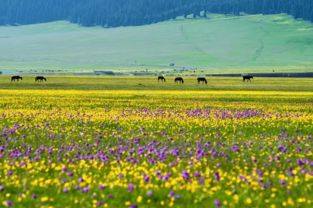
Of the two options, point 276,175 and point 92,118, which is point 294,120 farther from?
point 276,175

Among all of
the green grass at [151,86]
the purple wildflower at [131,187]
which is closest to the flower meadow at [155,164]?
the purple wildflower at [131,187]

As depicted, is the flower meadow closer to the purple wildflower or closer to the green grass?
the purple wildflower

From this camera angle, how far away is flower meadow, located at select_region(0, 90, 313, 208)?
9.82m

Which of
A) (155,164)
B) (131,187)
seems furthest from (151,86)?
(131,187)

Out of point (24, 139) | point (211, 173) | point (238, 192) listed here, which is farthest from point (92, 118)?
point (238, 192)

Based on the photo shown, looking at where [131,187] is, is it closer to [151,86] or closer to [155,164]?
[155,164]

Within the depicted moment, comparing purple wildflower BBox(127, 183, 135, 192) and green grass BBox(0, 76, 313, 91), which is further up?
purple wildflower BBox(127, 183, 135, 192)

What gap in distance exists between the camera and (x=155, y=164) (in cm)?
1238

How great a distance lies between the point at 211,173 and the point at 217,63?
182 meters

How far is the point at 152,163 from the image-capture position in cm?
1255

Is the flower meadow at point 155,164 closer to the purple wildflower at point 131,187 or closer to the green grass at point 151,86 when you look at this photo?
the purple wildflower at point 131,187

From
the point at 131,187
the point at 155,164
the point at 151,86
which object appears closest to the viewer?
the point at 131,187

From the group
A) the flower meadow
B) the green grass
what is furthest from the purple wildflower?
the green grass

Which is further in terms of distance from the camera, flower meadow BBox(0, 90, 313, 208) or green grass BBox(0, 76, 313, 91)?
green grass BBox(0, 76, 313, 91)
